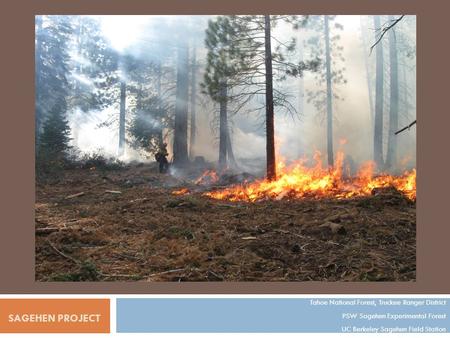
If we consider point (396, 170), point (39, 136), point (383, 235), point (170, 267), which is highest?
point (39, 136)

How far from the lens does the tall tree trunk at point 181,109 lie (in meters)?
16.9

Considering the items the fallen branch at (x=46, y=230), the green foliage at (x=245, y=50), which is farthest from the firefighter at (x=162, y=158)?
the fallen branch at (x=46, y=230)

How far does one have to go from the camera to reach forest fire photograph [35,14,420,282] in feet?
23.2

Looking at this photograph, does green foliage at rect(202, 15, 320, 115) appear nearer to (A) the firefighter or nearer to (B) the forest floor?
(A) the firefighter

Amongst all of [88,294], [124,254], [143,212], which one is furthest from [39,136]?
[88,294]

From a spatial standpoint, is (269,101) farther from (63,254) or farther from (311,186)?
(63,254)

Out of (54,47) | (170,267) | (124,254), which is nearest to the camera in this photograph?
(170,267)

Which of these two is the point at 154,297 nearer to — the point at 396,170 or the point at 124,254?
the point at 124,254

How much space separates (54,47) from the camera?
A: 1253 centimetres

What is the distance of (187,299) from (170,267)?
830 mm

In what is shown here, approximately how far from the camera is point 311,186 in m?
11.6

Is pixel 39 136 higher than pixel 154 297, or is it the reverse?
pixel 39 136

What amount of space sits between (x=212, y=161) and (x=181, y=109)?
294 centimetres

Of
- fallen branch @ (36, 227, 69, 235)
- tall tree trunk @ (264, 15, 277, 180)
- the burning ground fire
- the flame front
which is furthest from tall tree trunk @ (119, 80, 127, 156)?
fallen branch @ (36, 227, 69, 235)
